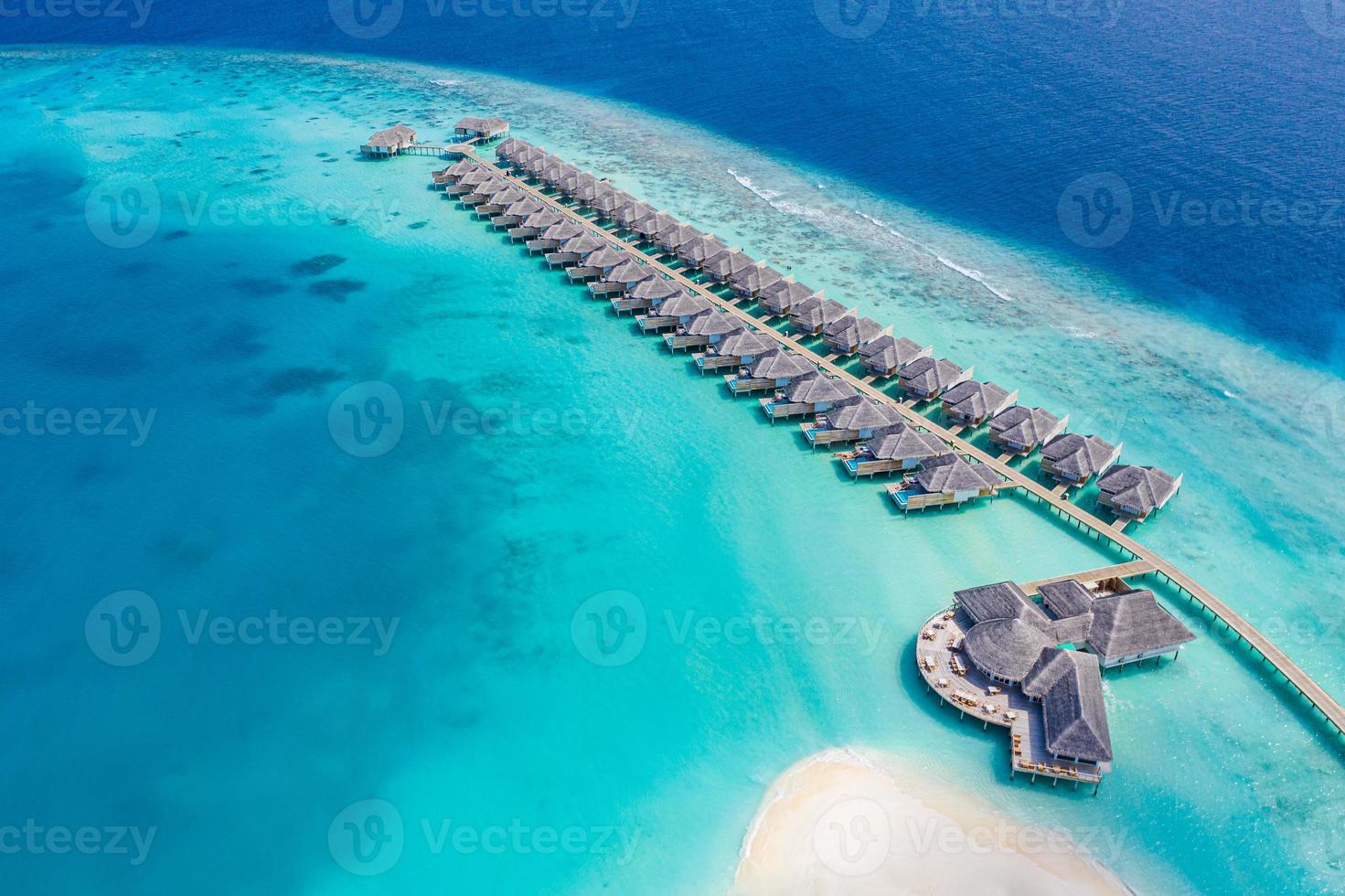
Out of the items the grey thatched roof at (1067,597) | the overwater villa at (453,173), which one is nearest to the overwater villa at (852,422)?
the grey thatched roof at (1067,597)

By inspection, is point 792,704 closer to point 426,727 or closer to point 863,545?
point 863,545

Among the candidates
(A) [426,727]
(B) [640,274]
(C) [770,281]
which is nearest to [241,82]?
(B) [640,274]

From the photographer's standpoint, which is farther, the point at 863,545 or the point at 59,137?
the point at 59,137

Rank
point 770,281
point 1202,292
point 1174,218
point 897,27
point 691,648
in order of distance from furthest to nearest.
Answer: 1. point 897,27
2. point 1174,218
3. point 1202,292
4. point 770,281
5. point 691,648

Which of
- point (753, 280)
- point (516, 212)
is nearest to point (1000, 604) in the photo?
point (753, 280)

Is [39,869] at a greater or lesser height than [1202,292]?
lesser

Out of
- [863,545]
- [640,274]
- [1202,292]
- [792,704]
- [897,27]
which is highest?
[897,27]

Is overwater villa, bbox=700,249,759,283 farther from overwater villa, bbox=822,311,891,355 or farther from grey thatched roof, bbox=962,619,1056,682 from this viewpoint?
grey thatched roof, bbox=962,619,1056,682

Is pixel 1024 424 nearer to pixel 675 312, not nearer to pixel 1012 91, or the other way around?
pixel 675 312
